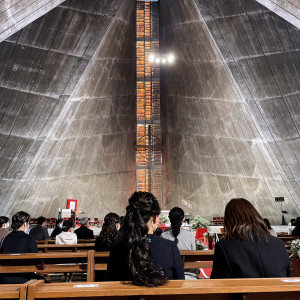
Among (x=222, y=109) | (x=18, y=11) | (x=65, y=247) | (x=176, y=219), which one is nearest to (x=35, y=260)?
(x=176, y=219)

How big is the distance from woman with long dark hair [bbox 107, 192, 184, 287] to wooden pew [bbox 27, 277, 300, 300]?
0.63 ft

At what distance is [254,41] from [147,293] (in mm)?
9309

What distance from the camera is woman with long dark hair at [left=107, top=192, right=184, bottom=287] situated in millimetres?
1477

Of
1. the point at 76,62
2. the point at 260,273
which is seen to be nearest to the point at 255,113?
the point at 76,62

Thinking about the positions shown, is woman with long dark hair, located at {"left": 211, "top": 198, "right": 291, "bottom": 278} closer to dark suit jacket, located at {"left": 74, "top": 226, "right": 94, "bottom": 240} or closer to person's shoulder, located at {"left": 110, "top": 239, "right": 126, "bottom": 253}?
person's shoulder, located at {"left": 110, "top": 239, "right": 126, "bottom": 253}

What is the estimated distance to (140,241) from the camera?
58.3 inches

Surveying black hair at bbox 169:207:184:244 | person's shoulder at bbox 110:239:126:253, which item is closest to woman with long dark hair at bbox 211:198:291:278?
person's shoulder at bbox 110:239:126:253

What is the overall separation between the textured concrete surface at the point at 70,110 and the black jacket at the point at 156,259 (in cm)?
832

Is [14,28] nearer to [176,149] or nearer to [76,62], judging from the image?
[76,62]

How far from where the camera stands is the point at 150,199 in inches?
64.5

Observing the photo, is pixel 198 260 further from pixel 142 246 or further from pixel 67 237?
pixel 67 237

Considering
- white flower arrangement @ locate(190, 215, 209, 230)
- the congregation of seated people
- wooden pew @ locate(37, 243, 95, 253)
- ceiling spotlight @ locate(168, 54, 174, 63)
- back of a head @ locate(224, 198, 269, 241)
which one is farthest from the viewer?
ceiling spotlight @ locate(168, 54, 174, 63)

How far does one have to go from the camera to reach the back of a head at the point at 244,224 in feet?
5.64

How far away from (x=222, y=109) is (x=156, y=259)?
10.9m
